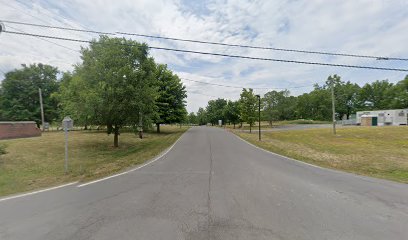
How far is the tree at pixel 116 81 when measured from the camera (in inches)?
652

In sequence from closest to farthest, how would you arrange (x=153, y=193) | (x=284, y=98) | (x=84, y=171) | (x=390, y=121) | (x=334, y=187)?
(x=153, y=193), (x=334, y=187), (x=84, y=171), (x=390, y=121), (x=284, y=98)

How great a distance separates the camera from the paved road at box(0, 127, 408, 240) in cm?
423

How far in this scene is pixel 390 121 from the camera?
5066 cm

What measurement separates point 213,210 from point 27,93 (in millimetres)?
46289

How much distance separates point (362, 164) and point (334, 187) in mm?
6546

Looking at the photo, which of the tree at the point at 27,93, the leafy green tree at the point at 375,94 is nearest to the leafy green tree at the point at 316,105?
the leafy green tree at the point at 375,94

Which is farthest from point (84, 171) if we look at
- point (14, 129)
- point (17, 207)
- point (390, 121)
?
point (390, 121)

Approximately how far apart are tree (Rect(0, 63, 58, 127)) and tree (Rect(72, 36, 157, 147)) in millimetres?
26553

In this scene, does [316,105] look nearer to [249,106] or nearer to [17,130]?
[249,106]

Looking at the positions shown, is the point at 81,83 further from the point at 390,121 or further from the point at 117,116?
the point at 390,121

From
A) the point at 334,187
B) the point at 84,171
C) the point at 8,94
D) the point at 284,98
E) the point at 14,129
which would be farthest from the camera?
the point at 284,98

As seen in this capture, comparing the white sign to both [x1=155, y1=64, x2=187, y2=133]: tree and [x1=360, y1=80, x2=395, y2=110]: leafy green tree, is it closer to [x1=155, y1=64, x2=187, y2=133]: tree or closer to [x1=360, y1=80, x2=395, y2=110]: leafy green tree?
[x1=155, y1=64, x2=187, y2=133]: tree

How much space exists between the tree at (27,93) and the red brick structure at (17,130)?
13.0 metres

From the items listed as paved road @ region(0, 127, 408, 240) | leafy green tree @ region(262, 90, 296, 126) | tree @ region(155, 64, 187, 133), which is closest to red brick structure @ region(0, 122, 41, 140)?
tree @ region(155, 64, 187, 133)
